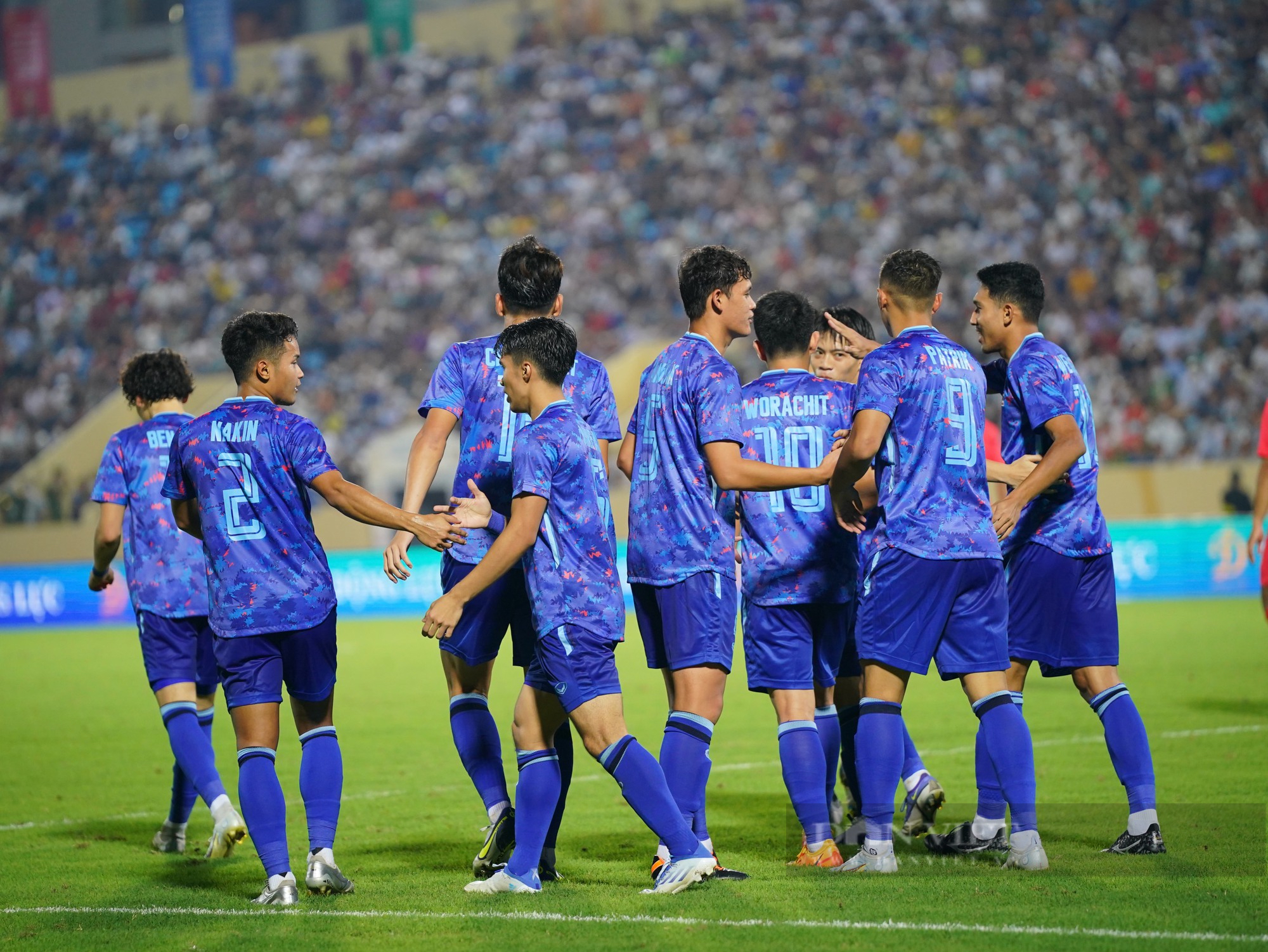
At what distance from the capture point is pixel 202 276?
29.5 meters

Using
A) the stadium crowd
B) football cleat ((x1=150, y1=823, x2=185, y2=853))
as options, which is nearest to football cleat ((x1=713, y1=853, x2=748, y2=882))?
football cleat ((x1=150, y1=823, x2=185, y2=853))

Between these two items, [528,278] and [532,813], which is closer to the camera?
[532,813]

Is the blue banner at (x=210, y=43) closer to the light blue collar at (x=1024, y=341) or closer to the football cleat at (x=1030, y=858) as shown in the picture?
the light blue collar at (x=1024, y=341)

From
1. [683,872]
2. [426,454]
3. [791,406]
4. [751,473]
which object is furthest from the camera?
[791,406]

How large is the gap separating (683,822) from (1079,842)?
193 cm

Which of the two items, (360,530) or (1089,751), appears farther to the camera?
(360,530)

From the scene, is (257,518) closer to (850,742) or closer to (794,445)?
(794,445)

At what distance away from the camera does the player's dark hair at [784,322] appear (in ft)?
19.4

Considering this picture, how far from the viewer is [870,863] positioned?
5.29 meters

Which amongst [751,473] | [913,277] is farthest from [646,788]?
[913,277]

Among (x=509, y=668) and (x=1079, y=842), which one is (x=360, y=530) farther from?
(x=1079, y=842)

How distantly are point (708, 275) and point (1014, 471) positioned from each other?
A: 4.83ft

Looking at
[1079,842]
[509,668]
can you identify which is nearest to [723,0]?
[509,668]

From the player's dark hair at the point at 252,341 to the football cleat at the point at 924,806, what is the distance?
3.28 metres
